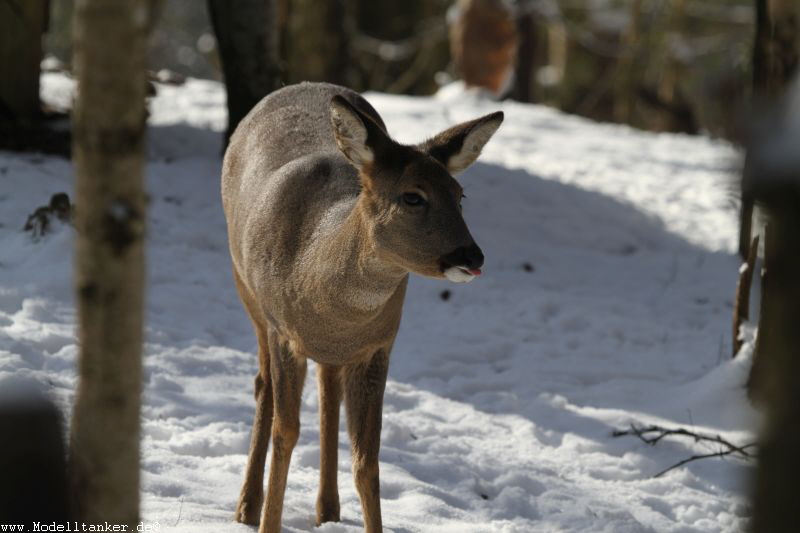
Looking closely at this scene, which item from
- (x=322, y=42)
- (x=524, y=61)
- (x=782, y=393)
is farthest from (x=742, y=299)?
(x=524, y=61)

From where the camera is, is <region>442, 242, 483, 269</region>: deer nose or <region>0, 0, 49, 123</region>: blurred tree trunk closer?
<region>442, 242, 483, 269</region>: deer nose

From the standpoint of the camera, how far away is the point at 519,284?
8.50 metres

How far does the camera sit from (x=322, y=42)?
15.5m

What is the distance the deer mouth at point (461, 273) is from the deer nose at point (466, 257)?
0.05ft

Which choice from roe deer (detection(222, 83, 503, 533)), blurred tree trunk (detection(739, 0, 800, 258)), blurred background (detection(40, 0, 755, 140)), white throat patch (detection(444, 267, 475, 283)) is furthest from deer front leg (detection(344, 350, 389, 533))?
blurred background (detection(40, 0, 755, 140))

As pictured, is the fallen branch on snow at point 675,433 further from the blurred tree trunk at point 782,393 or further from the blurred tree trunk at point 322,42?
the blurred tree trunk at point 322,42

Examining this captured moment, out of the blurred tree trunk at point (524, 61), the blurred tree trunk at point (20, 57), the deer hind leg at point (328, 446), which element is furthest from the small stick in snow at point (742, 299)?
the blurred tree trunk at point (524, 61)

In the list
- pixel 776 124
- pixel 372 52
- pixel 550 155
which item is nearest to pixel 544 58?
pixel 372 52

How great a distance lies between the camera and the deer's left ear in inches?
173

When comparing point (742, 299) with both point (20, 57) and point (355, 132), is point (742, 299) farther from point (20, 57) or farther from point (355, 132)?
point (20, 57)

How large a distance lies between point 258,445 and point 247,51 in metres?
4.72

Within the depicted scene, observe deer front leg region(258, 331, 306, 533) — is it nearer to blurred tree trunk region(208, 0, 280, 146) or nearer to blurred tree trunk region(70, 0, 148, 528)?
blurred tree trunk region(70, 0, 148, 528)

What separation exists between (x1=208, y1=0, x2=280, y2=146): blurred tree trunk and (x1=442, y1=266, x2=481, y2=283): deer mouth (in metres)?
5.21

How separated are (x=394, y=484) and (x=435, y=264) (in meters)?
1.65
